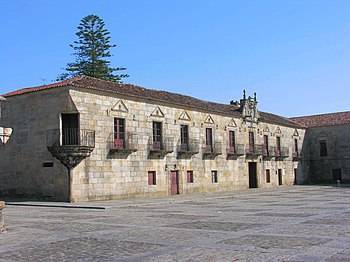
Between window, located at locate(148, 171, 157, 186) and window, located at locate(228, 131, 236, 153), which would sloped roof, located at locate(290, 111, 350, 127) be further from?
window, located at locate(148, 171, 157, 186)

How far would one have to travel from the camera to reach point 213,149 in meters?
30.8

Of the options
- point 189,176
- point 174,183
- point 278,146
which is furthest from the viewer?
point 278,146

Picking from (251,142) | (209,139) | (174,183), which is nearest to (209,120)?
(209,139)

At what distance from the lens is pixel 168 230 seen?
1027 centimetres

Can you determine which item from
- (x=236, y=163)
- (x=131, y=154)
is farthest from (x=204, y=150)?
(x=131, y=154)

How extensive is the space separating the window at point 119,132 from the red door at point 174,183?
4.80 metres

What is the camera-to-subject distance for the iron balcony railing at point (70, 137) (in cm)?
2142

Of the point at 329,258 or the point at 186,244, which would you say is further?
the point at 186,244

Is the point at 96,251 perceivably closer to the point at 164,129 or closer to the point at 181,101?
the point at 164,129

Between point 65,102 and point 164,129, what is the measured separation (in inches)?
289

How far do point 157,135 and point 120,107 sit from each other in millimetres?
3616

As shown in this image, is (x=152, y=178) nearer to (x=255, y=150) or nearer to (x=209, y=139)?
(x=209, y=139)

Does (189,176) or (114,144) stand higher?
(114,144)

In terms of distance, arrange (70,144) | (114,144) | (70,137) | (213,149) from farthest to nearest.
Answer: (213,149) → (114,144) → (70,137) → (70,144)
